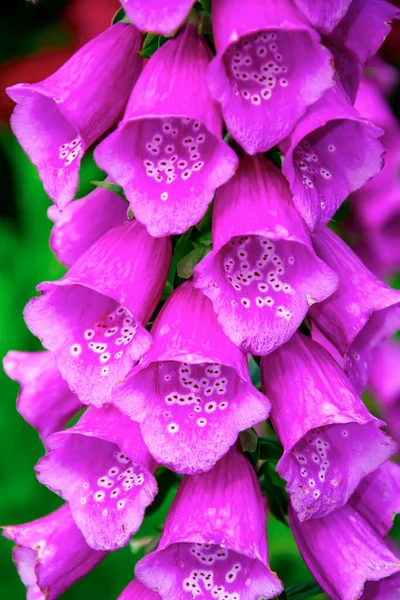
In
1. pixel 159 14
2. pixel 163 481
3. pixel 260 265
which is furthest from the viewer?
pixel 163 481

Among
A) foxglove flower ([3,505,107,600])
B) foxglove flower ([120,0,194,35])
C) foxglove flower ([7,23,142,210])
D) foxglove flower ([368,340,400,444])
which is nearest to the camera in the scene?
foxglove flower ([120,0,194,35])

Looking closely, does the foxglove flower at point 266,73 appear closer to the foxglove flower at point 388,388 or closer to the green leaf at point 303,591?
the green leaf at point 303,591

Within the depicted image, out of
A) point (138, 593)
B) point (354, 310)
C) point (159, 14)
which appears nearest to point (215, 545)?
point (138, 593)

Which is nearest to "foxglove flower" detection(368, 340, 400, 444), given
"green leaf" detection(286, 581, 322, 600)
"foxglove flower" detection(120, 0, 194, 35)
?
"green leaf" detection(286, 581, 322, 600)

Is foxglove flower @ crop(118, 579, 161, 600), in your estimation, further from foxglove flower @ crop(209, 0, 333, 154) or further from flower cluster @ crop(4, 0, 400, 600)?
foxglove flower @ crop(209, 0, 333, 154)

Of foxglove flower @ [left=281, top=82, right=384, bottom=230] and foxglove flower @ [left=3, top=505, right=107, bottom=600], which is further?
foxglove flower @ [left=3, top=505, right=107, bottom=600]

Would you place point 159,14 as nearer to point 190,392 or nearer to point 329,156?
point 329,156
